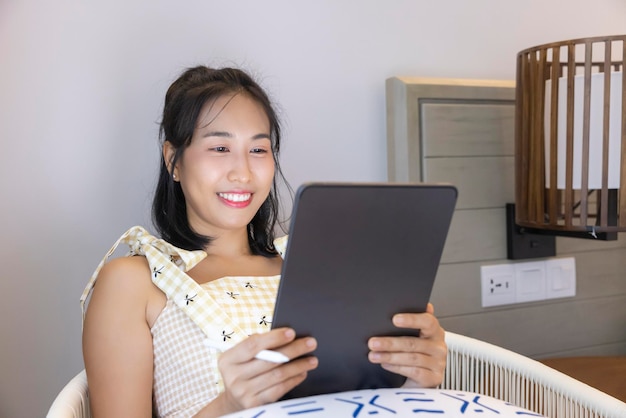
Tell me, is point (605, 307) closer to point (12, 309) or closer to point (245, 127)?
point (245, 127)

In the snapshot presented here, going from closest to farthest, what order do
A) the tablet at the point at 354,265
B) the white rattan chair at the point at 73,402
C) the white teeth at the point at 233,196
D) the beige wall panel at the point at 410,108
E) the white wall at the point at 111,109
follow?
the tablet at the point at 354,265 → the white rattan chair at the point at 73,402 → the white teeth at the point at 233,196 → the white wall at the point at 111,109 → the beige wall panel at the point at 410,108

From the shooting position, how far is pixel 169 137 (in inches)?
41.0

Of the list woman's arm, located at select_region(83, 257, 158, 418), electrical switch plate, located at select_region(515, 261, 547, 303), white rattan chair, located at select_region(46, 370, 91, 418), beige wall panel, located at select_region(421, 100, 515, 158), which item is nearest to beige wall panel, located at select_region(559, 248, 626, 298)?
electrical switch plate, located at select_region(515, 261, 547, 303)

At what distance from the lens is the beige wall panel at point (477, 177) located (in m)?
1.38

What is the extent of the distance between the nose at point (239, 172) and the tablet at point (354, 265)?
36cm

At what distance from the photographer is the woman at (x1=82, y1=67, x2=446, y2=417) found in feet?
2.93

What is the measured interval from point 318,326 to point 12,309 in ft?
2.28

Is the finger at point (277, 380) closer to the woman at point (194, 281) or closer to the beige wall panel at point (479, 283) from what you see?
the woman at point (194, 281)

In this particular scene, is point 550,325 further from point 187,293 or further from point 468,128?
point 187,293

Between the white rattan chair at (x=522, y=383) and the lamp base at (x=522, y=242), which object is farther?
the lamp base at (x=522, y=242)

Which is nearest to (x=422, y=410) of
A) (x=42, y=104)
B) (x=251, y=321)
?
(x=251, y=321)

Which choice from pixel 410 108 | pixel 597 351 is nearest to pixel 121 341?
pixel 410 108

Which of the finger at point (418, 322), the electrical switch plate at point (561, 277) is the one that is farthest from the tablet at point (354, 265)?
the electrical switch plate at point (561, 277)

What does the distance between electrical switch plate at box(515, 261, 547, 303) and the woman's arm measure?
85 centimetres
